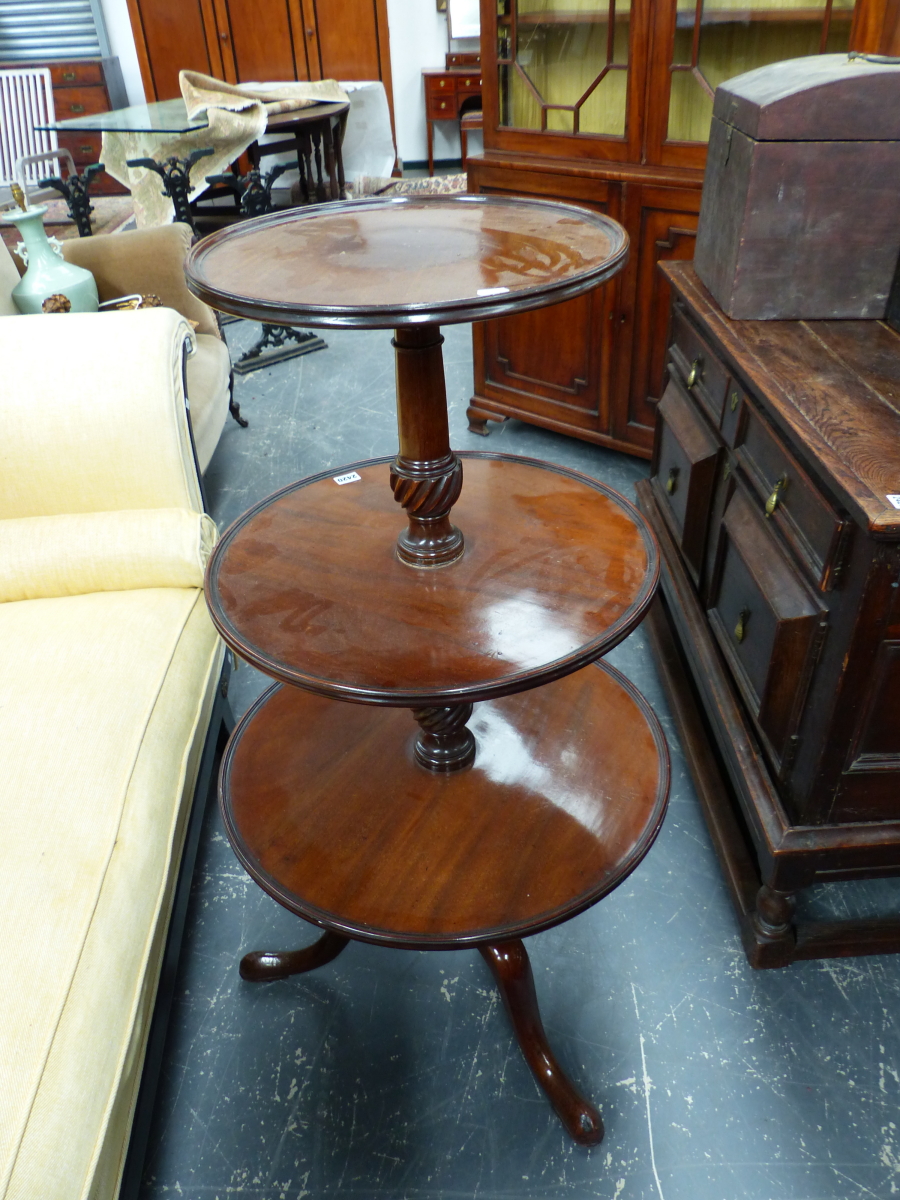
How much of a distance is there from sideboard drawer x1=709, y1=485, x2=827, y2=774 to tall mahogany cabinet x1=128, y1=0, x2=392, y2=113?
19.0 feet

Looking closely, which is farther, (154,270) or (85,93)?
(85,93)

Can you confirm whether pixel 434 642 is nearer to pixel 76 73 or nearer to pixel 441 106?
pixel 441 106

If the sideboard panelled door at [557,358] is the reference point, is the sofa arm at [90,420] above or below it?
above

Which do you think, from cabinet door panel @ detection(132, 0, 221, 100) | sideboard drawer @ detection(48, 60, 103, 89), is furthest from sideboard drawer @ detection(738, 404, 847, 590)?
sideboard drawer @ detection(48, 60, 103, 89)

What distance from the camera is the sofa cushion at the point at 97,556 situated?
132 cm

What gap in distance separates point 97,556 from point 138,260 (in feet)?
4.56

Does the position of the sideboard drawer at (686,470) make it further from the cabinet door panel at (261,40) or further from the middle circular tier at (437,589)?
the cabinet door panel at (261,40)

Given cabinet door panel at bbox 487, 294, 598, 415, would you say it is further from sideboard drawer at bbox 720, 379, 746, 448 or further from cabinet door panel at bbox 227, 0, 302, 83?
cabinet door panel at bbox 227, 0, 302, 83

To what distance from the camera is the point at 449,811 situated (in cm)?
115

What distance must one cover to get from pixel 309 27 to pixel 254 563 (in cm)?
604

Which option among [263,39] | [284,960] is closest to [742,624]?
[284,960]

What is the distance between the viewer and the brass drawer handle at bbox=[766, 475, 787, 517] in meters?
1.13

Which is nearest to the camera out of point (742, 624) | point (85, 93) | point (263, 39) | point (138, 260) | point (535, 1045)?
point (535, 1045)

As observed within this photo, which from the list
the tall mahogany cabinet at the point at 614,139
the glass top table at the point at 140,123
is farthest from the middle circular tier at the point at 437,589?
the glass top table at the point at 140,123
